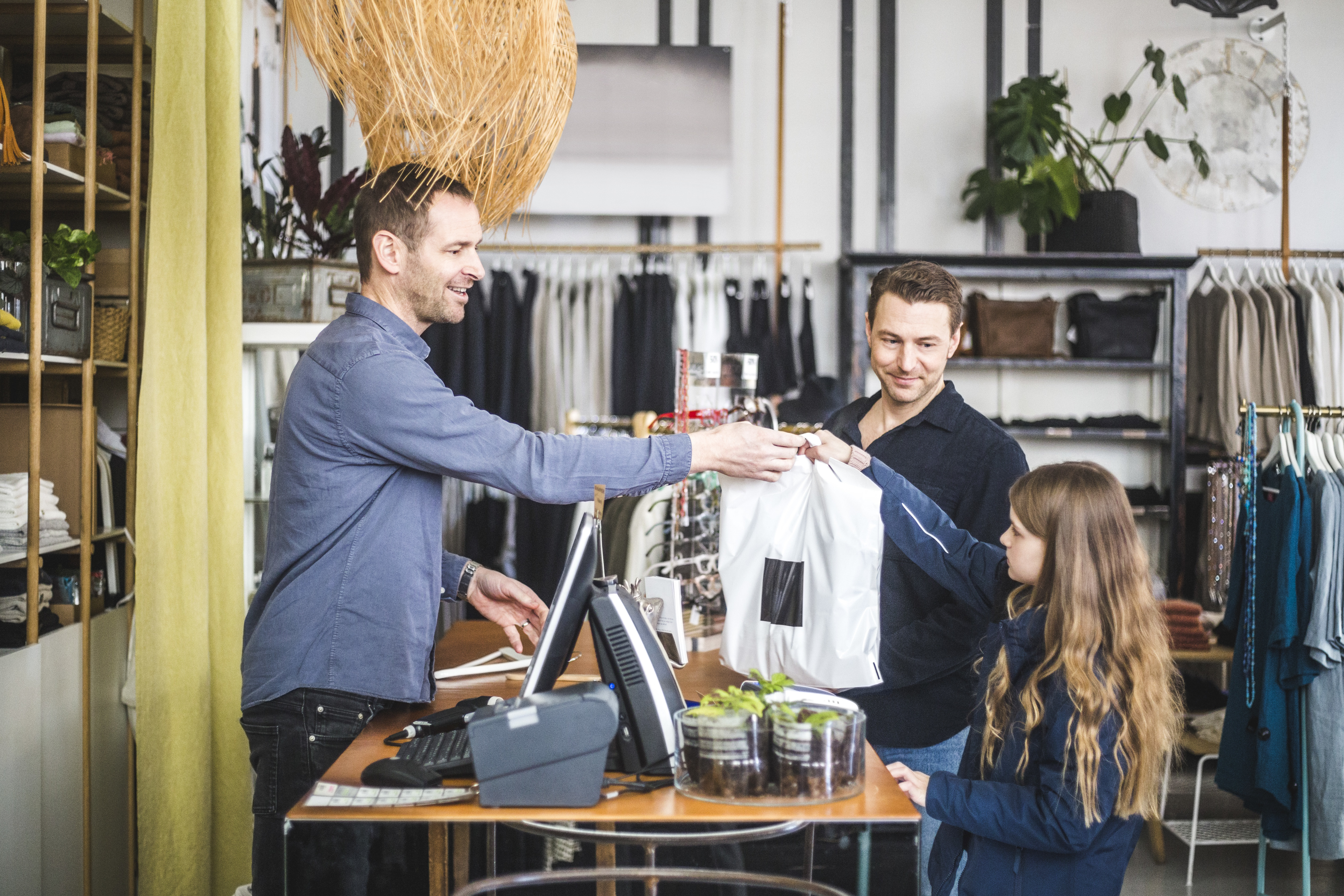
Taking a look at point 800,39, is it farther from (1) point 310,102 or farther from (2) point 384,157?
A: (2) point 384,157

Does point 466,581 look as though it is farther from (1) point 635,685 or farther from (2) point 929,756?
(2) point 929,756

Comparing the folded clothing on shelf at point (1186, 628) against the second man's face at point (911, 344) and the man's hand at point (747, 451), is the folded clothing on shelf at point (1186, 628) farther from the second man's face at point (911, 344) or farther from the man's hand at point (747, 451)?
the man's hand at point (747, 451)

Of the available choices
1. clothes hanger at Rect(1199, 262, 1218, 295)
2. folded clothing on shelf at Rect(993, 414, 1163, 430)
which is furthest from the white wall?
folded clothing on shelf at Rect(993, 414, 1163, 430)

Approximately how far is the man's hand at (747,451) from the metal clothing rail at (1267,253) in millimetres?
3826

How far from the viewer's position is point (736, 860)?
1.26 metres

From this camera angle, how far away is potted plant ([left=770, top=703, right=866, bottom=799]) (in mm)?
1279

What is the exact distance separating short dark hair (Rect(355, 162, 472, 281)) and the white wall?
134 inches

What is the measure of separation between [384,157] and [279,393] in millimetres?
1530

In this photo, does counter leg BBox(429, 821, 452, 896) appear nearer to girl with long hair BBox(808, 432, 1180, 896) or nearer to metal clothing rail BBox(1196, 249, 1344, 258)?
girl with long hair BBox(808, 432, 1180, 896)

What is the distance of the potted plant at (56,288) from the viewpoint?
2457 millimetres

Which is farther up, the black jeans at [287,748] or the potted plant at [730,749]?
the potted plant at [730,749]

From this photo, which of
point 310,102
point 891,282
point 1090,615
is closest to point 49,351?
point 891,282

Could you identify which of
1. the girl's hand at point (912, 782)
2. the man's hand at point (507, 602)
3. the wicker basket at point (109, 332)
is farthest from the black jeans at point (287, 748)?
the wicker basket at point (109, 332)

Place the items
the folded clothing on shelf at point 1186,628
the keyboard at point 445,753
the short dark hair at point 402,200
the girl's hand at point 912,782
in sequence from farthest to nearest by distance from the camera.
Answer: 1. the folded clothing on shelf at point 1186,628
2. the short dark hair at point 402,200
3. the girl's hand at point 912,782
4. the keyboard at point 445,753
